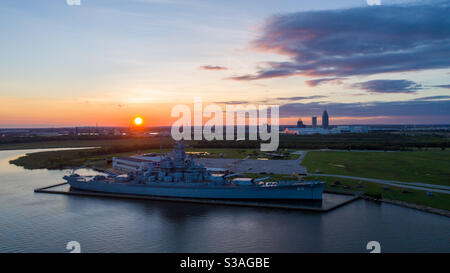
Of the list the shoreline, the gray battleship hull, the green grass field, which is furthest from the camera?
the green grass field

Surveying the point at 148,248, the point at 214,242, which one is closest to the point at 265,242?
the point at 214,242

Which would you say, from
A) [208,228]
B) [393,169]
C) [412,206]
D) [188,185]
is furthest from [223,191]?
[393,169]

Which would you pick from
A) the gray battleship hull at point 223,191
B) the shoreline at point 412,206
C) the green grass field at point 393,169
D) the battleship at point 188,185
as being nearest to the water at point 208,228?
the shoreline at point 412,206

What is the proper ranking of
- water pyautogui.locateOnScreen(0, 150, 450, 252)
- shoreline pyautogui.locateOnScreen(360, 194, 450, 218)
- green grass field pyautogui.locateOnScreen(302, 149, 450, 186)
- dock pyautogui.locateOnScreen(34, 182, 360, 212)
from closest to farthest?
water pyautogui.locateOnScreen(0, 150, 450, 252)
shoreline pyautogui.locateOnScreen(360, 194, 450, 218)
dock pyautogui.locateOnScreen(34, 182, 360, 212)
green grass field pyautogui.locateOnScreen(302, 149, 450, 186)

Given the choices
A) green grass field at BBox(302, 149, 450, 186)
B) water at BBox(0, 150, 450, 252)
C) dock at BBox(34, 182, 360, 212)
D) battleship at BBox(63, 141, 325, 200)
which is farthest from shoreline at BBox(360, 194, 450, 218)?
green grass field at BBox(302, 149, 450, 186)

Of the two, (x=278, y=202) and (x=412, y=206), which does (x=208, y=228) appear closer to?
(x=278, y=202)

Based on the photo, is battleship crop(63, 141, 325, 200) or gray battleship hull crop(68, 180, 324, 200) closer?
gray battleship hull crop(68, 180, 324, 200)

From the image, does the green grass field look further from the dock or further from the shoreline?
the dock

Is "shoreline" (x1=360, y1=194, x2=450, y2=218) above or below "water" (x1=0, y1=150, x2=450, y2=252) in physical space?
above

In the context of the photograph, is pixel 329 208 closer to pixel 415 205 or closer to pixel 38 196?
pixel 415 205
